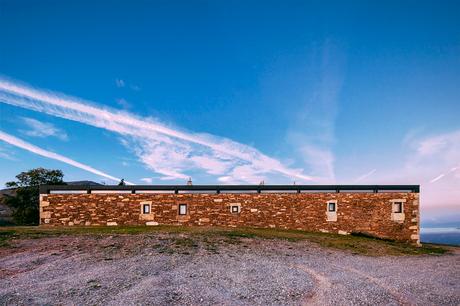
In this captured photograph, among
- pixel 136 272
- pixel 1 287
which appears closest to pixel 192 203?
pixel 136 272

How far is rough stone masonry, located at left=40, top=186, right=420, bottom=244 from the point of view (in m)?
23.2

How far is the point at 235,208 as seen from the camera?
23.7 metres

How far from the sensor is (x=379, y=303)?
7586 millimetres

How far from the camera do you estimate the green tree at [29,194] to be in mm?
34000

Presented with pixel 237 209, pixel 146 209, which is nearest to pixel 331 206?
pixel 237 209

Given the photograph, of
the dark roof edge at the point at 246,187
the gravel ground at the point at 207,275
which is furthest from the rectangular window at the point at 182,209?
the gravel ground at the point at 207,275

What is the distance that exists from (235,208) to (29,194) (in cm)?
2626

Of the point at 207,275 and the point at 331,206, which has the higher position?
the point at 331,206

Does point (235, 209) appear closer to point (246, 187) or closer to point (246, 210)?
point (246, 210)

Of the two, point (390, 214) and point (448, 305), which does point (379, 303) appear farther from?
point (390, 214)

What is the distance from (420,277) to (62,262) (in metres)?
13.0

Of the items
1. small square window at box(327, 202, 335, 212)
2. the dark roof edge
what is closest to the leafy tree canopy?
the dark roof edge

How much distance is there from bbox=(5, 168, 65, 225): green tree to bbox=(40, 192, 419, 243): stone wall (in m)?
13.2

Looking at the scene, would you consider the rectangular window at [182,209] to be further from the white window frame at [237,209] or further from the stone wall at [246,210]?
the white window frame at [237,209]
